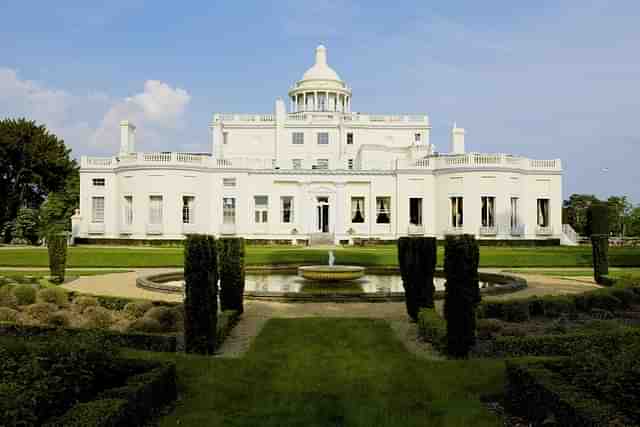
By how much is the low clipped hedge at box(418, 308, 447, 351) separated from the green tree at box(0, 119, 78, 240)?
150ft

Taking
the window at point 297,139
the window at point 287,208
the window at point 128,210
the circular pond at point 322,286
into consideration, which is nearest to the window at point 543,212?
the window at point 287,208

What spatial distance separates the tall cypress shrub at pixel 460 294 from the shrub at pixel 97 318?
6.60m

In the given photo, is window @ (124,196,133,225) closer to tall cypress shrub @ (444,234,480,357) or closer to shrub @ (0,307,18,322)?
shrub @ (0,307,18,322)

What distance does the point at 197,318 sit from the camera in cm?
920

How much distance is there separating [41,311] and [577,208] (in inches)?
2604

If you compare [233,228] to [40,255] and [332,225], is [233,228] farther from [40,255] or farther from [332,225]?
[40,255]

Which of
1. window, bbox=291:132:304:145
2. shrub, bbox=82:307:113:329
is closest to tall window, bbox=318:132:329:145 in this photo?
window, bbox=291:132:304:145

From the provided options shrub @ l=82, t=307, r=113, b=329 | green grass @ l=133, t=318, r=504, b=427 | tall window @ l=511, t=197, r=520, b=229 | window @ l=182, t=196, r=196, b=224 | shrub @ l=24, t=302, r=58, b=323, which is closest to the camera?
green grass @ l=133, t=318, r=504, b=427

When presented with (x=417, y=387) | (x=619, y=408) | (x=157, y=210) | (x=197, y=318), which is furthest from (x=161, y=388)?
(x=157, y=210)

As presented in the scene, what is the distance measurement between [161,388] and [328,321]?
224 inches

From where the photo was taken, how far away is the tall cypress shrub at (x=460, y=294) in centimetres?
906

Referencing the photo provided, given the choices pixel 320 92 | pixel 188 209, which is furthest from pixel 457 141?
pixel 188 209

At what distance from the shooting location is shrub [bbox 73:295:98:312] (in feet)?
41.9

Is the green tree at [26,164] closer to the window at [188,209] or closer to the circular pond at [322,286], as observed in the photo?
the window at [188,209]
